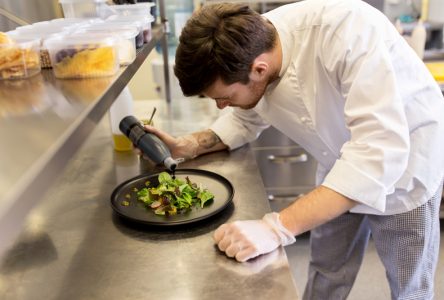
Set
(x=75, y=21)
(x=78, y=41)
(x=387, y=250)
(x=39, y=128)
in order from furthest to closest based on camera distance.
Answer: (x=387, y=250), (x=75, y=21), (x=78, y=41), (x=39, y=128)

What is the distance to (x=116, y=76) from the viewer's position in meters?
1.04

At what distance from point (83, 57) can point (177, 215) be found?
1.45 feet

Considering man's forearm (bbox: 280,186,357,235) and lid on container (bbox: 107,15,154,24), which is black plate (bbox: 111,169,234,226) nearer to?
man's forearm (bbox: 280,186,357,235)

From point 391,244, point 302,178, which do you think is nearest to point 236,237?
point 391,244

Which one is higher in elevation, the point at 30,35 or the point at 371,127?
the point at 30,35

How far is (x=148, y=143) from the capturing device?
1425 millimetres

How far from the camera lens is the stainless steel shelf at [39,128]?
1.47ft

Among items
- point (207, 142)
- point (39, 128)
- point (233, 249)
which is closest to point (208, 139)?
point (207, 142)

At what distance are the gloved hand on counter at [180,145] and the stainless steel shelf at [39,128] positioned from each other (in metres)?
0.41

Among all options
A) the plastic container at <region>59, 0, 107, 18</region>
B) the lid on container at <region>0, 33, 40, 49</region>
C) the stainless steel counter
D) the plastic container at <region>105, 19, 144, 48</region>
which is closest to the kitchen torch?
the stainless steel counter

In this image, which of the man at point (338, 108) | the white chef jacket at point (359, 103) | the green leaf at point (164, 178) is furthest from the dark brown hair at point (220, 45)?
the green leaf at point (164, 178)

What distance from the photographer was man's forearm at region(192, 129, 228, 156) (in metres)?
1.58

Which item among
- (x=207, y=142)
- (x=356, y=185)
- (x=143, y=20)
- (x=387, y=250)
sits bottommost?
(x=387, y=250)

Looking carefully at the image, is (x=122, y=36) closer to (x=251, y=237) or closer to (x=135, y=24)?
(x=135, y=24)
